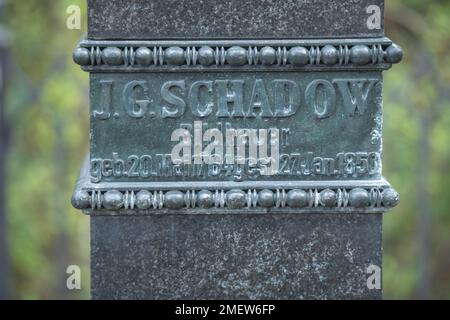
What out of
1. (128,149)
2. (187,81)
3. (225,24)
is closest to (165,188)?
(128,149)

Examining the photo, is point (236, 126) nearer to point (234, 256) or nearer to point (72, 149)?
point (234, 256)

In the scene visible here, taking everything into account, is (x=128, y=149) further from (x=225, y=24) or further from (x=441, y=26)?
(x=441, y=26)

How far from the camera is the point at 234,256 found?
8.49 ft

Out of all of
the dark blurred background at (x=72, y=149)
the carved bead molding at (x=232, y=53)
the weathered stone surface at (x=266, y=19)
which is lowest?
the dark blurred background at (x=72, y=149)

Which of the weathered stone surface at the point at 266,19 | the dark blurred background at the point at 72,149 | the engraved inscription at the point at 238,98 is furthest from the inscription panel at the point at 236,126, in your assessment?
the dark blurred background at the point at 72,149

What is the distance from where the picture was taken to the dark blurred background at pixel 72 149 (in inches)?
267

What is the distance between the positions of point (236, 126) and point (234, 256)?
1.42ft

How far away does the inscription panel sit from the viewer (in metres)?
2.54

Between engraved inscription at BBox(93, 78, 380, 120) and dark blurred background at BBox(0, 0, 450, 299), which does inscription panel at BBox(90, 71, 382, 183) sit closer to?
engraved inscription at BBox(93, 78, 380, 120)

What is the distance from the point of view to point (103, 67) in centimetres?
250

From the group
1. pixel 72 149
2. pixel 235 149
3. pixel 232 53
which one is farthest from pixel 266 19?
pixel 72 149

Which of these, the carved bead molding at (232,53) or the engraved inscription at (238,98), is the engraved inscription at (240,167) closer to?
the engraved inscription at (238,98)
